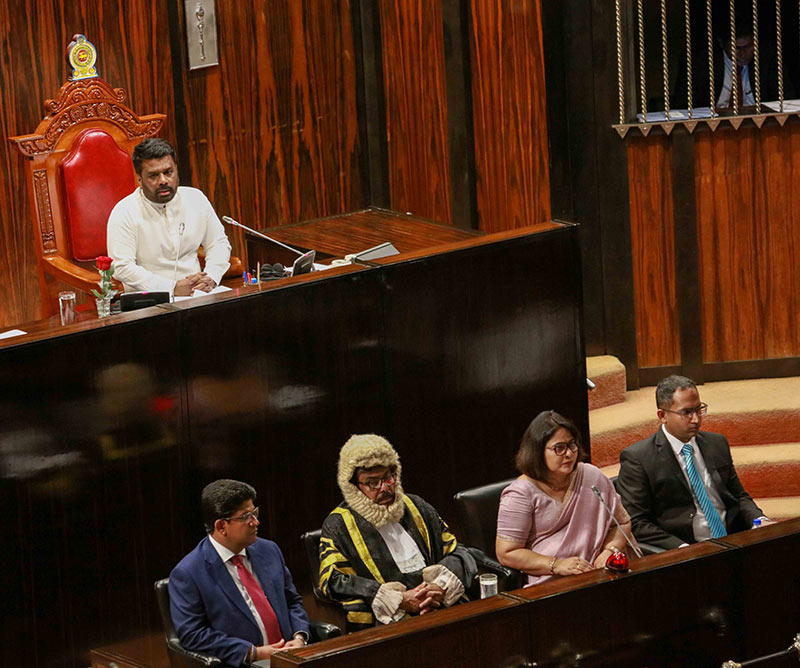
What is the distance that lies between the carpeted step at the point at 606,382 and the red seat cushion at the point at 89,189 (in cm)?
214

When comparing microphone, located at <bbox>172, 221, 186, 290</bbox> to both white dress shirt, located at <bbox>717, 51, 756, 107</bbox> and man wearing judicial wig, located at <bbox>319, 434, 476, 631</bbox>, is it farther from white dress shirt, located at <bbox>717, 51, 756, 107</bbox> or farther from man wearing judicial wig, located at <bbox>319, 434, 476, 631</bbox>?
white dress shirt, located at <bbox>717, 51, 756, 107</bbox>

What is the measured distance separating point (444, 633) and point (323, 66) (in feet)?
13.9

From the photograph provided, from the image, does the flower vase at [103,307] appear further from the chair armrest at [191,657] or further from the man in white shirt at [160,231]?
the chair armrest at [191,657]

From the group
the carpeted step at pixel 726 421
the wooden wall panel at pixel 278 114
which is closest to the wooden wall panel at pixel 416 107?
the wooden wall panel at pixel 278 114

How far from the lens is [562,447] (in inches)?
167

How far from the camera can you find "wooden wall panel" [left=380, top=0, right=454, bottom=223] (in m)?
6.79

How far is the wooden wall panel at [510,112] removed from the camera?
640cm

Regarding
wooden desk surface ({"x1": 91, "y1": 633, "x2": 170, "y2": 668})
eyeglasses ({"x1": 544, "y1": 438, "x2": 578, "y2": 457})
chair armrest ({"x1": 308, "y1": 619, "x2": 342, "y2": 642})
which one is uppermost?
eyeglasses ({"x1": 544, "y1": 438, "x2": 578, "y2": 457})

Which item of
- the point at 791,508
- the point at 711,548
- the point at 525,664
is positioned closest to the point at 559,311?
the point at 791,508

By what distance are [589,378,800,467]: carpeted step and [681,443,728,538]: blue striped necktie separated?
1370 mm

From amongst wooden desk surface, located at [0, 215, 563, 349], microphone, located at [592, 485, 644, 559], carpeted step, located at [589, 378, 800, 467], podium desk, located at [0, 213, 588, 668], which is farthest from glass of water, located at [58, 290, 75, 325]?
carpeted step, located at [589, 378, 800, 467]

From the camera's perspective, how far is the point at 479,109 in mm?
6629

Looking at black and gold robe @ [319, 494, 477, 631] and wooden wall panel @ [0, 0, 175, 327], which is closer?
black and gold robe @ [319, 494, 477, 631]

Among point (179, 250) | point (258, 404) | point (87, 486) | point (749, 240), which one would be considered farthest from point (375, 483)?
point (749, 240)
